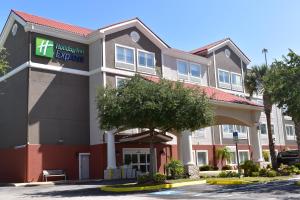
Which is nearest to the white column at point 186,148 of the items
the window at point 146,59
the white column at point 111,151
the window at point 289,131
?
the white column at point 111,151

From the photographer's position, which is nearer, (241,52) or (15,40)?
(15,40)

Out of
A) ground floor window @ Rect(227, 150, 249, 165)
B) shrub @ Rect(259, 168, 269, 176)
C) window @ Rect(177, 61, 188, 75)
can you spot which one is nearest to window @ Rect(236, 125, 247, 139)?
ground floor window @ Rect(227, 150, 249, 165)

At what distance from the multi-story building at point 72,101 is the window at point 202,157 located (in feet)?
12.7

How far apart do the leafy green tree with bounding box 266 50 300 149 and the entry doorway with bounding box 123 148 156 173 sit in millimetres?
14976

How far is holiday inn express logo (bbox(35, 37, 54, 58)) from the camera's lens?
31.1 meters

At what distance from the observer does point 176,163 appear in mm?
26562

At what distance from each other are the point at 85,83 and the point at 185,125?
13780mm

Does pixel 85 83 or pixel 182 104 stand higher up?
pixel 85 83

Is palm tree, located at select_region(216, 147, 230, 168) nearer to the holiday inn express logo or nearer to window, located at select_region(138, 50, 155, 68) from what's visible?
window, located at select_region(138, 50, 155, 68)

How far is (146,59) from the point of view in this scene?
36188mm

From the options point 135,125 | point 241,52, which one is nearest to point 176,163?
point 135,125

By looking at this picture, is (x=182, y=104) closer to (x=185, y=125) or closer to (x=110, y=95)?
(x=185, y=125)

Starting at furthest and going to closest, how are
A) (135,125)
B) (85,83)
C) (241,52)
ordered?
(241,52)
(85,83)
(135,125)

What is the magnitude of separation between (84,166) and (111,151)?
10.8 ft
